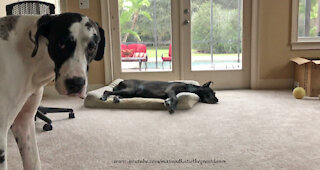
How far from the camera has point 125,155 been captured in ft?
6.55

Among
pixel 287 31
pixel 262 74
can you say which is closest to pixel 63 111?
pixel 262 74

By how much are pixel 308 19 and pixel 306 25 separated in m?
0.08

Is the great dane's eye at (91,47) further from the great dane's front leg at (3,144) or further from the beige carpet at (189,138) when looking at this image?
the beige carpet at (189,138)

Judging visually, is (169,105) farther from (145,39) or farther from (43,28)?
(43,28)

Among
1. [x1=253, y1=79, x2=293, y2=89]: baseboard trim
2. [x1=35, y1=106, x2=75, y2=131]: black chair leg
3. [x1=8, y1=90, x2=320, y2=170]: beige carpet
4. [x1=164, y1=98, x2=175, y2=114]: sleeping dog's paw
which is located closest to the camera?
[x1=8, y1=90, x2=320, y2=170]: beige carpet

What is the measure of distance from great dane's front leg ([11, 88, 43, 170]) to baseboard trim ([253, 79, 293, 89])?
11.6 ft

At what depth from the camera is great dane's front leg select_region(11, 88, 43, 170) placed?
1.31m

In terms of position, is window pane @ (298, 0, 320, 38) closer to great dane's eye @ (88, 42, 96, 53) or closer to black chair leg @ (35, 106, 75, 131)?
black chair leg @ (35, 106, 75, 131)

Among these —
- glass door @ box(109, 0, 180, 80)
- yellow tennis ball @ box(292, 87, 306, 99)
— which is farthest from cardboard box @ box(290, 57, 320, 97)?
glass door @ box(109, 0, 180, 80)

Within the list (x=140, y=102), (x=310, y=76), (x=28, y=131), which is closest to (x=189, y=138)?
(x=140, y=102)

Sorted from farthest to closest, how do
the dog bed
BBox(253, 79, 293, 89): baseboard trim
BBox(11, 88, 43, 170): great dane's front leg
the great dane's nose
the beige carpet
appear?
BBox(253, 79, 293, 89): baseboard trim, the dog bed, the beige carpet, BBox(11, 88, 43, 170): great dane's front leg, the great dane's nose

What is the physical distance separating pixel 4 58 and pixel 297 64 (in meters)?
3.82

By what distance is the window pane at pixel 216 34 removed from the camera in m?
4.27

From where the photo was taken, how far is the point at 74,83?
1.01 metres
